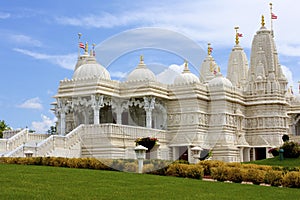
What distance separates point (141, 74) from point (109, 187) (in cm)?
2553

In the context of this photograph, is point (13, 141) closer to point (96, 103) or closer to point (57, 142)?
point (57, 142)

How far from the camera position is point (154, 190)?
637 inches

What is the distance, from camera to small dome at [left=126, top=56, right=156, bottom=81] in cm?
4096

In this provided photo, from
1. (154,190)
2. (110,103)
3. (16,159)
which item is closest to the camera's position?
(154,190)

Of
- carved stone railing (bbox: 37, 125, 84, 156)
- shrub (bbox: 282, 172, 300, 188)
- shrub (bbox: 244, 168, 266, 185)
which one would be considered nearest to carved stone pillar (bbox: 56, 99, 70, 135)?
carved stone railing (bbox: 37, 125, 84, 156)

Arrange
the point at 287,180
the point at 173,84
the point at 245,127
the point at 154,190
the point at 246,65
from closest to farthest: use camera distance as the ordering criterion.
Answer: the point at 154,190
the point at 287,180
the point at 173,84
the point at 245,127
the point at 246,65

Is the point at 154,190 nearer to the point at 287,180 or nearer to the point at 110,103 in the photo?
the point at 287,180

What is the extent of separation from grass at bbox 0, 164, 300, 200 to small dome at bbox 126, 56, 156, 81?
2139 centimetres

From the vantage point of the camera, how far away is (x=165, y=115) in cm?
4194

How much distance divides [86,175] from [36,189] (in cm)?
404

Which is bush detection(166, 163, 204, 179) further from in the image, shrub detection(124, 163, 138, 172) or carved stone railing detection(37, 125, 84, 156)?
carved stone railing detection(37, 125, 84, 156)

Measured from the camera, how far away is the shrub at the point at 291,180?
1948 centimetres

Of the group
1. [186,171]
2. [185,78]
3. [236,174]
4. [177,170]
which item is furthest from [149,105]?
[236,174]

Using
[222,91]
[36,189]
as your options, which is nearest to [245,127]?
[222,91]
